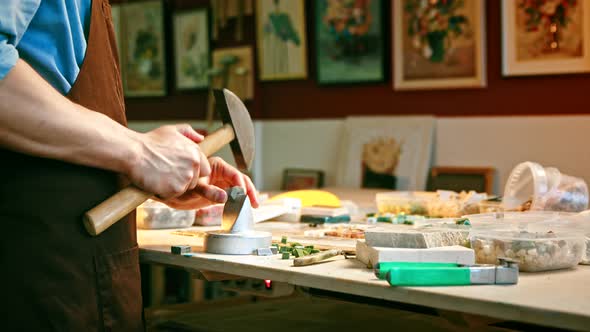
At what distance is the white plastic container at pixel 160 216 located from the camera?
242 centimetres

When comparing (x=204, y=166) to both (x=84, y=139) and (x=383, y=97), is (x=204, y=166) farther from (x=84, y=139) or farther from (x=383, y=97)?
(x=383, y=97)

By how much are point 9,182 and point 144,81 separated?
4.34 meters

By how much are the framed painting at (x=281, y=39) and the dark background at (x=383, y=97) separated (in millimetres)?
48

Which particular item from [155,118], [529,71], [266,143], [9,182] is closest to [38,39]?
[9,182]

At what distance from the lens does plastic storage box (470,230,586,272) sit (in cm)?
163

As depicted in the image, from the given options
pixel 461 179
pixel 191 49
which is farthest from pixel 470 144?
Answer: pixel 191 49

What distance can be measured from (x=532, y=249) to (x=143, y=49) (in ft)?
15.1

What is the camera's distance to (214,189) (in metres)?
2.06

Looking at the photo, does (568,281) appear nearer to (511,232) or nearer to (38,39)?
(511,232)

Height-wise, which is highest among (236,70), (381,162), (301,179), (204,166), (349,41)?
(349,41)

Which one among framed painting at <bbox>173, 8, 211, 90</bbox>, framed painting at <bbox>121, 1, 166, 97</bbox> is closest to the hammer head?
framed painting at <bbox>173, 8, 211, 90</bbox>

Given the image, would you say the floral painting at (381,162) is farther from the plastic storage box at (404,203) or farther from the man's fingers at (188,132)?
the man's fingers at (188,132)

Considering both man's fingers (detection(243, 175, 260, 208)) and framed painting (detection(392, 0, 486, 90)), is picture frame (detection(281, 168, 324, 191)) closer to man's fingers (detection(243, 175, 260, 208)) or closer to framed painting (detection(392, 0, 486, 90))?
framed painting (detection(392, 0, 486, 90))

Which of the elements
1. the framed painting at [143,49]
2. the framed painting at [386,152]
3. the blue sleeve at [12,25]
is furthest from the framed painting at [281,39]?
the blue sleeve at [12,25]
